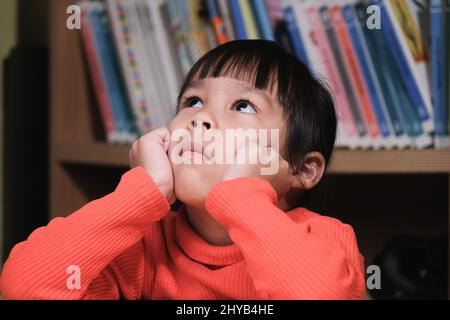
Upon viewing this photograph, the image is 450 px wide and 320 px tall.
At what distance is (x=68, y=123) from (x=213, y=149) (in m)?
0.81

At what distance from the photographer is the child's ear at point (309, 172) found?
2.57ft

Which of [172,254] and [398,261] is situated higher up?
[172,254]

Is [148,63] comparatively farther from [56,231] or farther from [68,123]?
[56,231]

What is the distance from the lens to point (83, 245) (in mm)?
610

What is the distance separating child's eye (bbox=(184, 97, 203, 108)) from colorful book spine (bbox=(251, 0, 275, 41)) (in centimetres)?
37

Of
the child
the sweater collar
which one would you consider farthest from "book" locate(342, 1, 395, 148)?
the sweater collar

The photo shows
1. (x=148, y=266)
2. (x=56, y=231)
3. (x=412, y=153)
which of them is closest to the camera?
(x=56, y=231)

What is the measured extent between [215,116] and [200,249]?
18 cm

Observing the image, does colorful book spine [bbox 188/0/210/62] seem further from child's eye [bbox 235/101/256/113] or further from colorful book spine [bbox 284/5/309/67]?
child's eye [bbox 235/101/256/113]

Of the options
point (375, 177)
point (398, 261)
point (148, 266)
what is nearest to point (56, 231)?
point (148, 266)

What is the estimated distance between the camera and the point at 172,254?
0.75m

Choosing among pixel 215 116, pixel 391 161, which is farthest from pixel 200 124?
pixel 391 161

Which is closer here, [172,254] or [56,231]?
[56,231]

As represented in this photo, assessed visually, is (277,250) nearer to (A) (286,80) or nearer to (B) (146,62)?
(A) (286,80)
